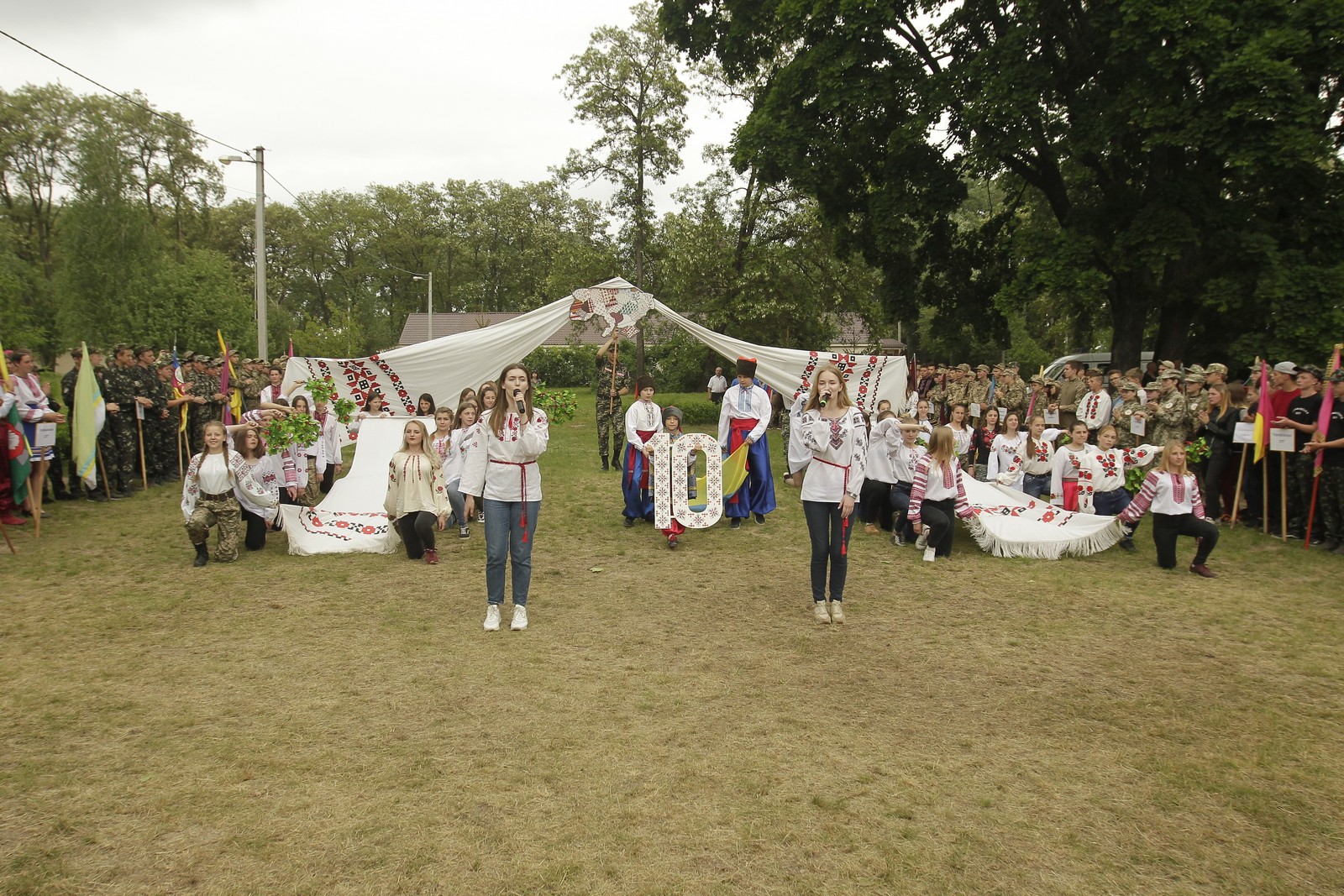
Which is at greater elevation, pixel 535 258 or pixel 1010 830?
pixel 535 258

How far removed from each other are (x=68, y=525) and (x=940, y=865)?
33.5 feet

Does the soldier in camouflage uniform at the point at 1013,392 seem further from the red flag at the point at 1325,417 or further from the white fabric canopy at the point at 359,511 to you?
the white fabric canopy at the point at 359,511

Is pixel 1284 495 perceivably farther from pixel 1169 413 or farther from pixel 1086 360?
pixel 1086 360

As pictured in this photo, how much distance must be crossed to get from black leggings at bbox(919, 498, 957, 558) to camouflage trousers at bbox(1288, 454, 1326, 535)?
4227mm

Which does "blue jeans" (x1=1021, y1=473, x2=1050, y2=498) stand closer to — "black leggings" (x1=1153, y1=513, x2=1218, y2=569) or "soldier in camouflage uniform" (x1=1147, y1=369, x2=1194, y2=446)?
"soldier in camouflage uniform" (x1=1147, y1=369, x2=1194, y2=446)

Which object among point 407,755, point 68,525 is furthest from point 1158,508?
point 68,525

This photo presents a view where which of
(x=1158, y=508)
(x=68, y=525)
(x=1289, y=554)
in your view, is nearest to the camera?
(x=1158, y=508)

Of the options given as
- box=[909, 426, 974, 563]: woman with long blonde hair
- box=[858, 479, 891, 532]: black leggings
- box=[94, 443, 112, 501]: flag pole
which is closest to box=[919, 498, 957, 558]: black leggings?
box=[909, 426, 974, 563]: woman with long blonde hair

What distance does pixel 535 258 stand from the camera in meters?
59.9

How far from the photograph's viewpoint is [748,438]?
33.1 ft

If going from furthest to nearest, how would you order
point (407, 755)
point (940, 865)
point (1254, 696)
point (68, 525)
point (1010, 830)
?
point (68, 525), point (1254, 696), point (407, 755), point (1010, 830), point (940, 865)

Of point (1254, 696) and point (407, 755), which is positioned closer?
point (407, 755)

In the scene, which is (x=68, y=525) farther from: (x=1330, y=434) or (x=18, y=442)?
(x=1330, y=434)

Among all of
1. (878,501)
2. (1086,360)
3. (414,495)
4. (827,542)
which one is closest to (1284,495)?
(878,501)
